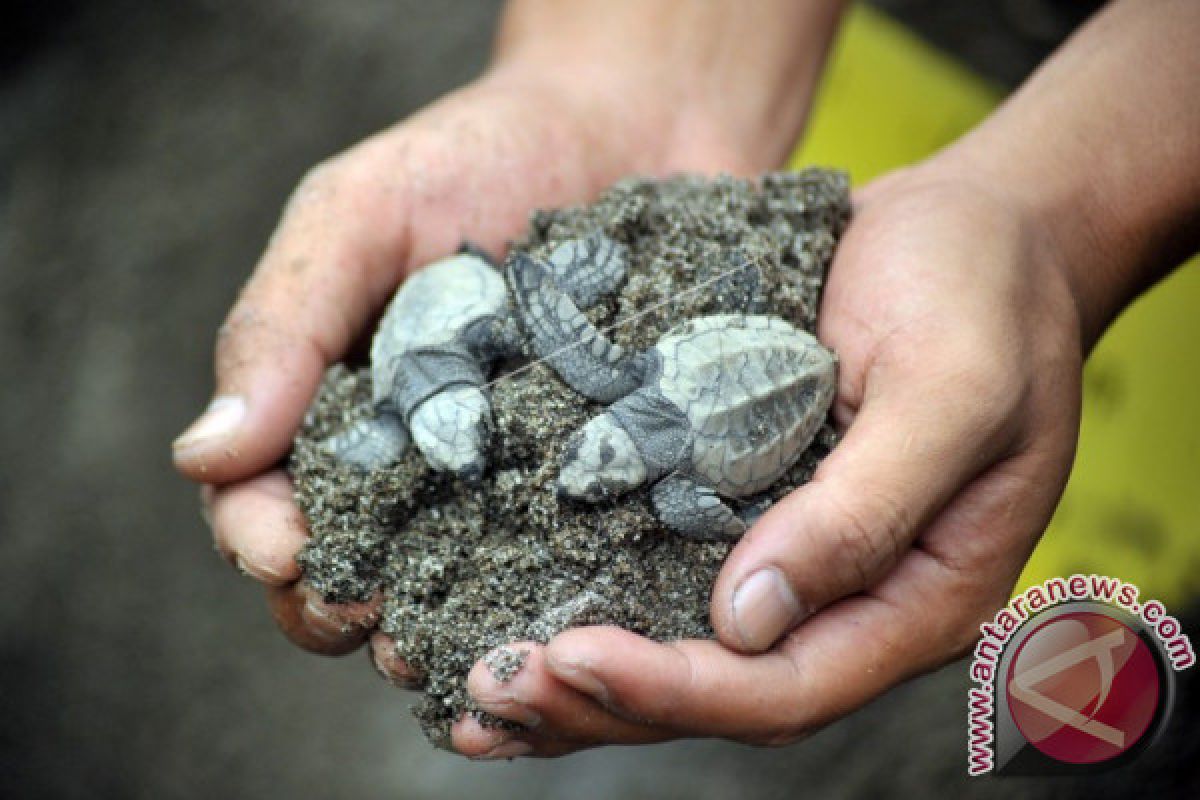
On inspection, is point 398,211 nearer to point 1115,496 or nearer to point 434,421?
point 434,421

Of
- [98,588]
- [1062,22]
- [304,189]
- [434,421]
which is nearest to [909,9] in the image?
[1062,22]

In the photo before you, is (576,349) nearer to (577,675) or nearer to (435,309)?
(435,309)

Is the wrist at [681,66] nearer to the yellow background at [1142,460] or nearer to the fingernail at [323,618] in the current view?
the yellow background at [1142,460]

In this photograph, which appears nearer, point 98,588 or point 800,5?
point 800,5

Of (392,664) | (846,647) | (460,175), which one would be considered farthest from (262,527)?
(846,647)

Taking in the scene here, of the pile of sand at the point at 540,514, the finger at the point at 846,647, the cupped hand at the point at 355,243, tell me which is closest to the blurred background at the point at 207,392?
the finger at the point at 846,647

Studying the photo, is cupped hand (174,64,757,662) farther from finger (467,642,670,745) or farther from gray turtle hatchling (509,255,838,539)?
gray turtle hatchling (509,255,838,539)

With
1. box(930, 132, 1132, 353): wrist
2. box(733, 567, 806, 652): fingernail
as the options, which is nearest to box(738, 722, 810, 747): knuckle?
box(733, 567, 806, 652): fingernail
